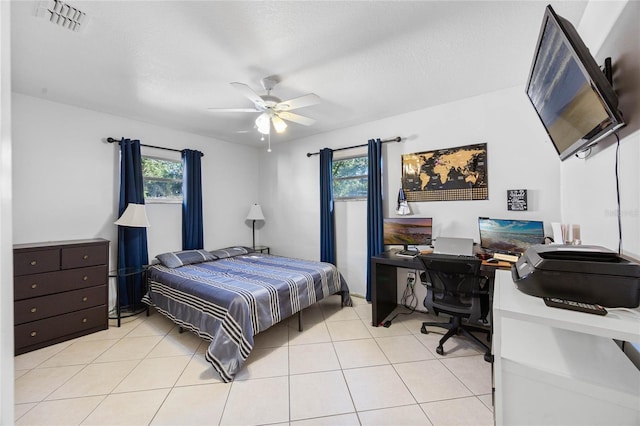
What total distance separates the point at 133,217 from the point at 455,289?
3612mm

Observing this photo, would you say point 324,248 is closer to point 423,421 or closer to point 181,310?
point 181,310

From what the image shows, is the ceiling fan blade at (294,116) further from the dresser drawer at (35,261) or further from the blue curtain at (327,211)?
the dresser drawer at (35,261)

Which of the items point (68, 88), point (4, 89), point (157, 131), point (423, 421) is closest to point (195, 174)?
point (157, 131)

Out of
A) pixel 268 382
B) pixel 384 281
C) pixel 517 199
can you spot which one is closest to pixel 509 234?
pixel 517 199

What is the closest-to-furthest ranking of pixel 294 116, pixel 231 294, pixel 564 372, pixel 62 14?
pixel 564 372
pixel 62 14
pixel 231 294
pixel 294 116

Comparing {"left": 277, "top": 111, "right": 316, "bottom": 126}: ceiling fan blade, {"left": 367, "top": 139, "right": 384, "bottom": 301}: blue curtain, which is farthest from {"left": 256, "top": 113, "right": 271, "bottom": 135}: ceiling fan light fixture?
{"left": 367, "top": 139, "right": 384, "bottom": 301}: blue curtain

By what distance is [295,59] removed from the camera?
2092mm

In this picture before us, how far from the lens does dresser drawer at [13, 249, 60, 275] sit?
2365 mm

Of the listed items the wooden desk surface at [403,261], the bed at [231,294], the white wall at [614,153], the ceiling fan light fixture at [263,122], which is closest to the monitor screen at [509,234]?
the wooden desk surface at [403,261]

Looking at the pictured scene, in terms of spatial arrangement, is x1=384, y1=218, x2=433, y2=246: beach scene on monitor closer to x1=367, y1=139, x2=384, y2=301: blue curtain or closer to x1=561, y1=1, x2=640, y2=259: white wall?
x1=367, y1=139, x2=384, y2=301: blue curtain

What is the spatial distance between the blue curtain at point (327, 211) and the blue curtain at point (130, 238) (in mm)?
2457

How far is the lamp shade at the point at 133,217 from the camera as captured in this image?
3.05 meters

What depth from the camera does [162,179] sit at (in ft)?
12.3

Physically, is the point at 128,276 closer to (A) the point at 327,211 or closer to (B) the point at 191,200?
(B) the point at 191,200
